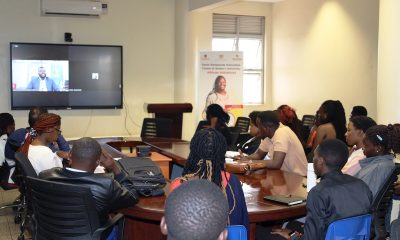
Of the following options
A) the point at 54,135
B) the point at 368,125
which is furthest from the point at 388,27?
the point at 54,135

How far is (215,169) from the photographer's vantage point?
2.58 metres

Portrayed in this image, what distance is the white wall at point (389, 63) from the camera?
4.56 metres

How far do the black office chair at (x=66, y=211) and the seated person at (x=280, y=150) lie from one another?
1566mm

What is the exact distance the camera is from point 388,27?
184 inches

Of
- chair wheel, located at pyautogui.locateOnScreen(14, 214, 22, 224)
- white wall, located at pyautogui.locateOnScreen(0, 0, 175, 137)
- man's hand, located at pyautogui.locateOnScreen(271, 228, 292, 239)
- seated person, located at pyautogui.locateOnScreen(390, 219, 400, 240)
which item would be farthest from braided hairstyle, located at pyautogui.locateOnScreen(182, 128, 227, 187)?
white wall, located at pyautogui.locateOnScreen(0, 0, 175, 137)

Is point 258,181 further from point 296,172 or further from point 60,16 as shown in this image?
point 60,16

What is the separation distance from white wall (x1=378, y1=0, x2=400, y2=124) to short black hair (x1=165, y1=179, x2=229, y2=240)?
3.80 m

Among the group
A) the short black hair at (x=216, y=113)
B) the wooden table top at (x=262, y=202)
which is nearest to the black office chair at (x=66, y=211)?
the wooden table top at (x=262, y=202)

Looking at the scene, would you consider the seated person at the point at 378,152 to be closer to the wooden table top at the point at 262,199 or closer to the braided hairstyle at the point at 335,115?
the wooden table top at the point at 262,199

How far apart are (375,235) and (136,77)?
21.8 ft

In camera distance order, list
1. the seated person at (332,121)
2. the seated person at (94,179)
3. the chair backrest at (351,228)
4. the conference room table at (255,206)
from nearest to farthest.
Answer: the chair backrest at (351,228) < the seated person at (94,179) < the conference room table at (255,206) < the seated person at (332,121)

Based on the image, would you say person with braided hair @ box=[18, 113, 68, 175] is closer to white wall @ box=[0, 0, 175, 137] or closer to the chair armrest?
the chair armrest

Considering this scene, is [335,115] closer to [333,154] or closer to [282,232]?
[282,232]

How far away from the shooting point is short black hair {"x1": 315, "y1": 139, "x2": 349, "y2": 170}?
2744mm
